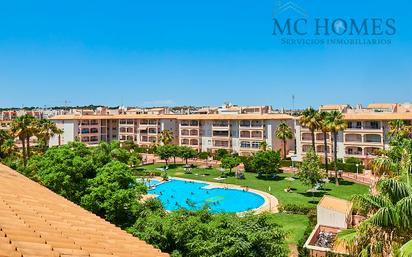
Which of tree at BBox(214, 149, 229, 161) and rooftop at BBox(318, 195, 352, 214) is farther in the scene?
tree at BBox(214, 149, 229, 161)

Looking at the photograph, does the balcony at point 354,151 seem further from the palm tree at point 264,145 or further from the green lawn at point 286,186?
the palm tree at point 264,145

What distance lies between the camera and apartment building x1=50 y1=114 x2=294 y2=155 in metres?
81.2

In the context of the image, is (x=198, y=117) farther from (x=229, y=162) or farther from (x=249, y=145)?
(x=229, y=162)

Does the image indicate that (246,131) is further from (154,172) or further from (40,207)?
(40,207)

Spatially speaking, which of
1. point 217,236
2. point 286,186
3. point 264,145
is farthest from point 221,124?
point 217,236

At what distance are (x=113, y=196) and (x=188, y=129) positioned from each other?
66.0 m

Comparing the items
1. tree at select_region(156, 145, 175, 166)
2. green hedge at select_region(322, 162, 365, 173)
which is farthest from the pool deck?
green hedge at select_region(322, 162, 365, 173)

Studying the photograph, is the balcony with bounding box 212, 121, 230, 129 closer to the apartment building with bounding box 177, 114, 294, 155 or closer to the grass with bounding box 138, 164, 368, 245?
the apartment building with bounding box 177, 114, 294, 155

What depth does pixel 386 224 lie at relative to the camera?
787cm

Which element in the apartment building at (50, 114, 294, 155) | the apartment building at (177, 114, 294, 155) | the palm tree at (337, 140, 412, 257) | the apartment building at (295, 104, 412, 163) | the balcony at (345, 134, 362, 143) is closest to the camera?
the palm tree at (337, 140, 412, 257)

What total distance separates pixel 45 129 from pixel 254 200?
116ft

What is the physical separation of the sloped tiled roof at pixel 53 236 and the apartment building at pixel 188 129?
235ft

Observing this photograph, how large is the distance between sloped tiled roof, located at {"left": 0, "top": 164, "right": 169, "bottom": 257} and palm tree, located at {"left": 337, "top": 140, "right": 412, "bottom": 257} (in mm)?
4228

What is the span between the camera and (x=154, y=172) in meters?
67.2
